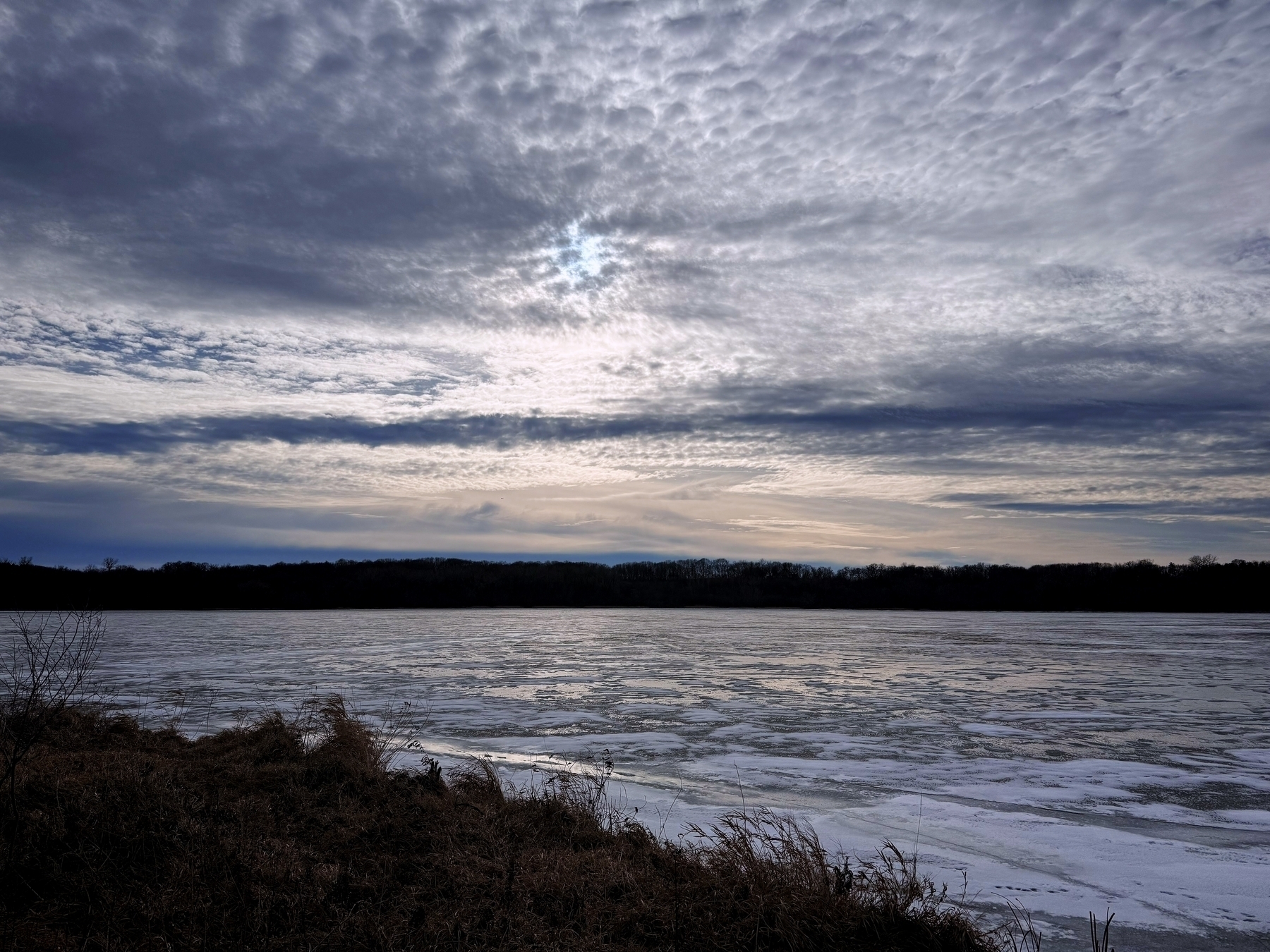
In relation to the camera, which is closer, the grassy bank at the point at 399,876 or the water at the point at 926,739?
the grassy bank at the point at 399,876

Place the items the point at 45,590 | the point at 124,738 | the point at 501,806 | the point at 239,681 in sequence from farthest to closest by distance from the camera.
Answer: the point at 45,590 < the point at 239,681 < the point at 124,738 < the point at 501,806

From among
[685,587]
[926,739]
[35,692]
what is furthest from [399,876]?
[685,587]

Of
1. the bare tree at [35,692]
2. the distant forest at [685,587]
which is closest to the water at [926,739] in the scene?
the bare tree at [35,692]

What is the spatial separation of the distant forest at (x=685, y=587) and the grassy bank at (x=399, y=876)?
79.0m

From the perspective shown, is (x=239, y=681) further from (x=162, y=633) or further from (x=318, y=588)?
(x=318, y=588)

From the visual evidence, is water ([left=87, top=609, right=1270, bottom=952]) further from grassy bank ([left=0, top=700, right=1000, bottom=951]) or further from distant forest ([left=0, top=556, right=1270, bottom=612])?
distant forest ([left=0, top=556, right=1270, bottom=612])

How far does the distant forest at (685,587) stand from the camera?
8319cm

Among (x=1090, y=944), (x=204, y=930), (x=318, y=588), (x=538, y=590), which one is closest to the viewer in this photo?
(x=204, y=930)

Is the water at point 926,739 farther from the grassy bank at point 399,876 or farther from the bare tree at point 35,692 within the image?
the bare tree at point 35,692

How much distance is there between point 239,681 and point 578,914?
1489 cm

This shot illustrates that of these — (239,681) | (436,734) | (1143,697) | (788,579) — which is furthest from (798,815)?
(788,579)

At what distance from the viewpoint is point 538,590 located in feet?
348

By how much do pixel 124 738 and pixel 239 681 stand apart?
28.3ft

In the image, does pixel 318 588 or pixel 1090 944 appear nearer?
pixel 1090 944
